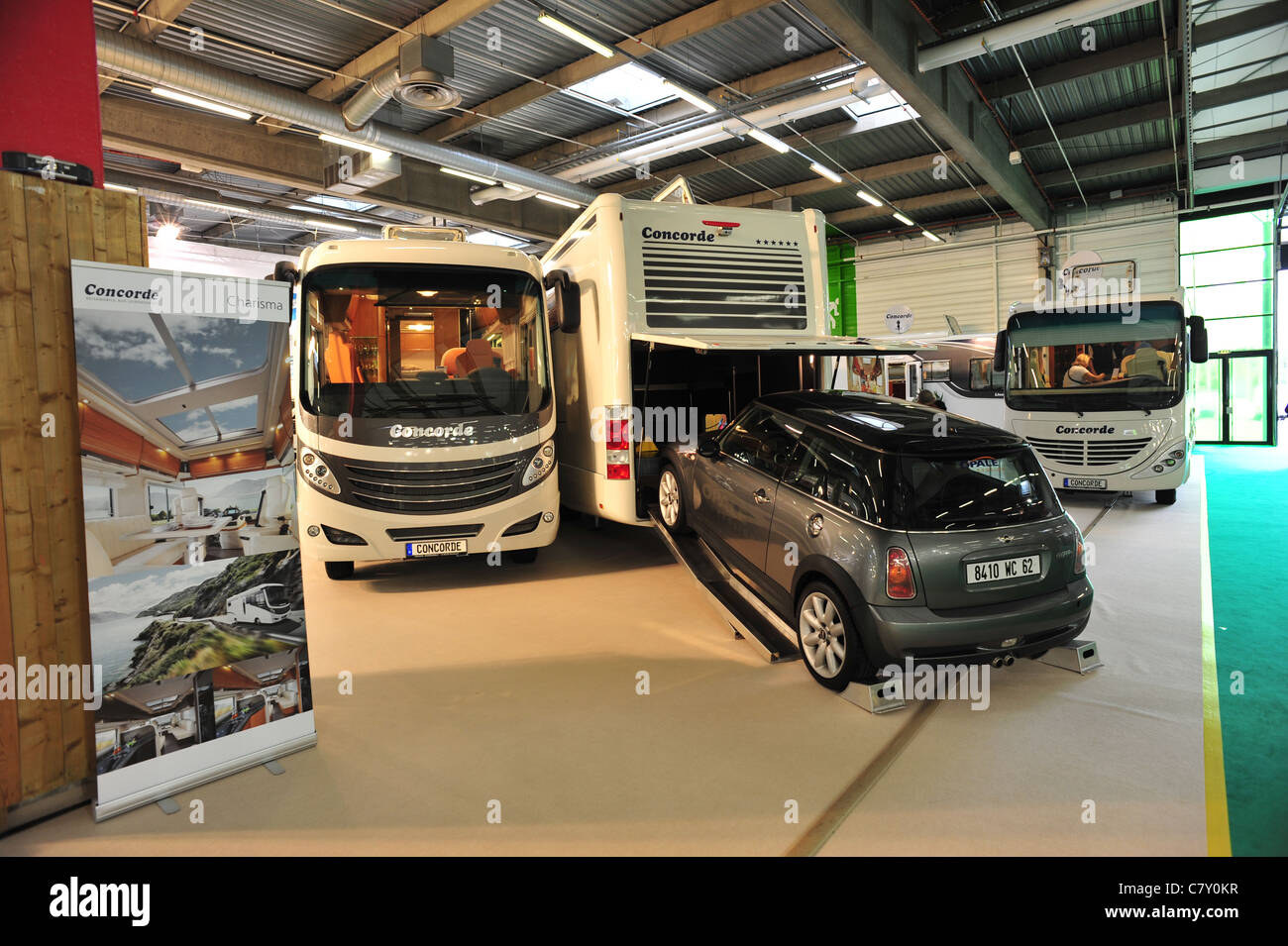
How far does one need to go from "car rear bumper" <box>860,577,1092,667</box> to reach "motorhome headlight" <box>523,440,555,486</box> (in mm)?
3183

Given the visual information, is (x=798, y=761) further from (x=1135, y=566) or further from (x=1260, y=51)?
(x=1260, y=51)

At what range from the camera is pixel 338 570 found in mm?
6148

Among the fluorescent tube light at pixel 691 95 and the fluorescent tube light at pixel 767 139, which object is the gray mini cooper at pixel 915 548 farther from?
the fluorescent tube light at pixel 767 139

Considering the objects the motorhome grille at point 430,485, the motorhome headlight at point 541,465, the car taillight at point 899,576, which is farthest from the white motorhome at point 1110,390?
the motorhome grille at point 430,485

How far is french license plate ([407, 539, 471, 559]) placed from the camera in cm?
557

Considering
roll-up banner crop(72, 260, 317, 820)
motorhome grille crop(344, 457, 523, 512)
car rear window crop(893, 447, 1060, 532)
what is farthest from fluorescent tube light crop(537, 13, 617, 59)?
car rear window crop(893, 447, 1060, 532)

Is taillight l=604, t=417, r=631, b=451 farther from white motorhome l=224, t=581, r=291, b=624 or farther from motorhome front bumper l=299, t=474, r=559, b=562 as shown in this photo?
white motorhome l=224, t=581, r=291, b=624

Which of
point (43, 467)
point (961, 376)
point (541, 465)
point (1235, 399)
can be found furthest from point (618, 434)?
point (1235, 399)

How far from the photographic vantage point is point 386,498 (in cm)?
550

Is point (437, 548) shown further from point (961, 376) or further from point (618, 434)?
point (961, 376)

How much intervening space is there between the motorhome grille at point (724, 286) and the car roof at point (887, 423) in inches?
61.1

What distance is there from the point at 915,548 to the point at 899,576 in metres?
0.15

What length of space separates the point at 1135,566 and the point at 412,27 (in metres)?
8.35
